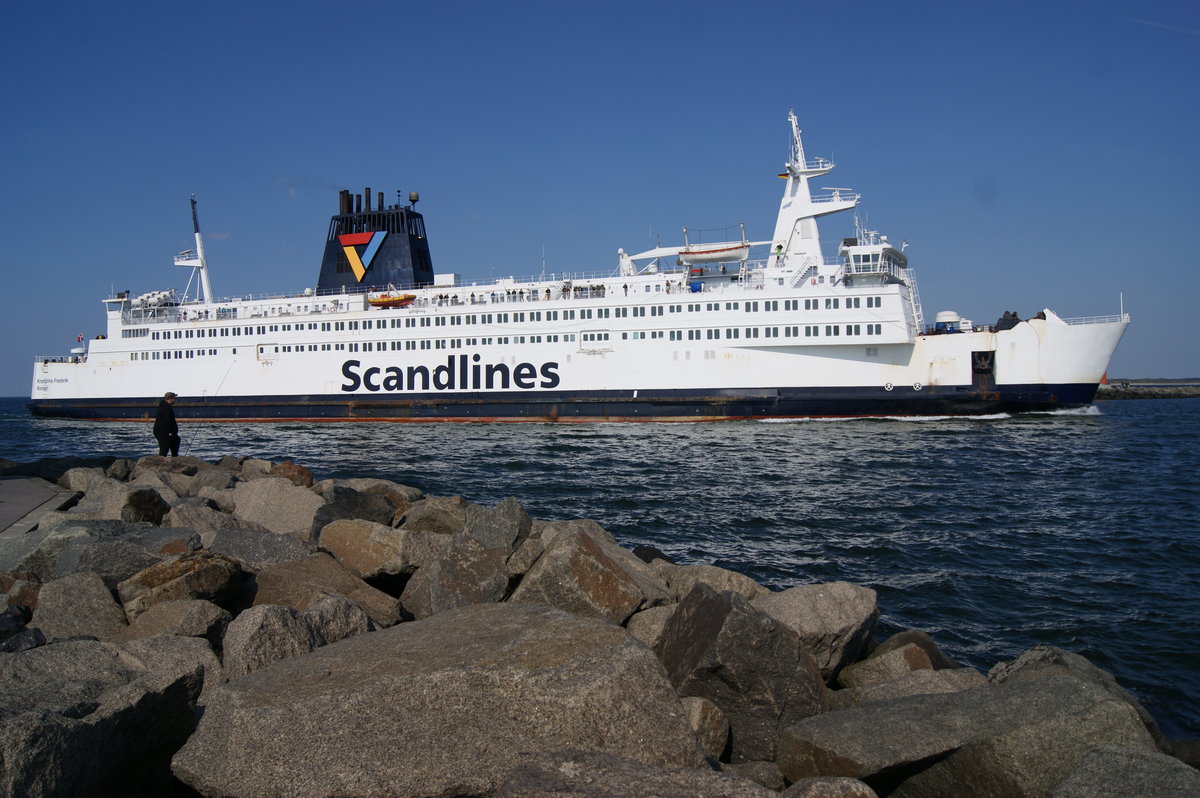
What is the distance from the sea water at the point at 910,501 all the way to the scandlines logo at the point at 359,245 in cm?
1025

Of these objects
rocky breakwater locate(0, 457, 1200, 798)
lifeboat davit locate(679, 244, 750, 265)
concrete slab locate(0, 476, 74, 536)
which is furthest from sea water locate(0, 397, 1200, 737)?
lifeboat davit locate(679, 244, 750, 265)

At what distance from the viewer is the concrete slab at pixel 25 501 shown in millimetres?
8539

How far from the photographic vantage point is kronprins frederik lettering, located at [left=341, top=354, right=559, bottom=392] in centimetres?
3372

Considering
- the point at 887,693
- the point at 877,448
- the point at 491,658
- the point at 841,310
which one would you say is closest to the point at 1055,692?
the point at 887,693

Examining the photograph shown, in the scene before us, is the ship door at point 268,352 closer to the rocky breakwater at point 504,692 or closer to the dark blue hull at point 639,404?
the dark blue hull at point 639,404

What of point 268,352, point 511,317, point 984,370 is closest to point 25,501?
point 511,317

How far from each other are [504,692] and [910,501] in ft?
43.5

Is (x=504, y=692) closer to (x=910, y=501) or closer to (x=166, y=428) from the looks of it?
(x=166, y=428)

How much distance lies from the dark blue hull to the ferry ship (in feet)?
0.22

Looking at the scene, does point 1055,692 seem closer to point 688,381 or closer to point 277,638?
point 277,638

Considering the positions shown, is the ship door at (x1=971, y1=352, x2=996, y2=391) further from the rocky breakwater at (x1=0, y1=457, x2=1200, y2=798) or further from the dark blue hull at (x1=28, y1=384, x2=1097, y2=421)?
the rocky breakwater at (x1=0, y1=457, x2=1200, y2=798)

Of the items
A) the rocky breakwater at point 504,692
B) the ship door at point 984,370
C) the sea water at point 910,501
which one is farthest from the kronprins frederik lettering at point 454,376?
the rocky breakwater at point 504,692

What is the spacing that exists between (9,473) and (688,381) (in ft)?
75.3

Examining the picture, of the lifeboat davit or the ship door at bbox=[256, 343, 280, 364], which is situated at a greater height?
the lifeboat davit
